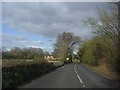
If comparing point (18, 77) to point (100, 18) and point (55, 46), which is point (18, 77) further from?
point (55, 46)

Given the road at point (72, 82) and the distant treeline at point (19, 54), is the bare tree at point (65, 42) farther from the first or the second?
the road at point (72, 82)

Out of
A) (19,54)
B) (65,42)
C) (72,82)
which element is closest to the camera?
(72,82)

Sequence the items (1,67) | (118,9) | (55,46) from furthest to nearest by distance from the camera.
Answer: (55,46) → (118,9) → (1,67)

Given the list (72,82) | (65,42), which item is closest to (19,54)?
(72,82)

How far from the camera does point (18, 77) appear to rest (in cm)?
1184

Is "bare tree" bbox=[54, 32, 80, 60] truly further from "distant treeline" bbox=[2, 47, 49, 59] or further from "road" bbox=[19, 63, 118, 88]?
"road" bbox=[19, 63, 118, 88]

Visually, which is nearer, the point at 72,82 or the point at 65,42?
the point at 72,82

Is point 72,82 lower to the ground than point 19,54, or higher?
lower

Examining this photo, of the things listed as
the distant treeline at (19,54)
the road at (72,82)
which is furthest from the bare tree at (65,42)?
the road at (72,82)

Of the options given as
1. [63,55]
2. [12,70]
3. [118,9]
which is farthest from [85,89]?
[63,55]

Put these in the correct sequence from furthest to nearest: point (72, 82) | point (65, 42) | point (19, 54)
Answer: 1. point (65, 42)
2. point (19, 54)
3. point (72, 82)

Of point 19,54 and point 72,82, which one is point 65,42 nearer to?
point 19,54

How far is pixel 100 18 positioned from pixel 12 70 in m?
19.7

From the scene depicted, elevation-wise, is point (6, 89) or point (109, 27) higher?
point (109, 27)
